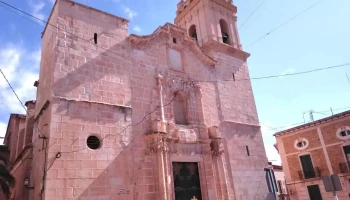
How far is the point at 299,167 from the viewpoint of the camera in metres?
21.2

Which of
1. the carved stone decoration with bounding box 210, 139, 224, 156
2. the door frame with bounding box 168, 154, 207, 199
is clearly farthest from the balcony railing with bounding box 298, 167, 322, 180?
the door frame with bounding box 168, 154, 207, 199

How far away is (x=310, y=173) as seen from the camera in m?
20.4

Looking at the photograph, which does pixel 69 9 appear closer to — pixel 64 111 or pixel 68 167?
pixel 64 111

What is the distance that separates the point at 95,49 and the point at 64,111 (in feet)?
8.84

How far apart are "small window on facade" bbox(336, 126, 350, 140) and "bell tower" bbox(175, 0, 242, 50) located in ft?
34.1

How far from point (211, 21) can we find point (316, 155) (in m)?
13.1

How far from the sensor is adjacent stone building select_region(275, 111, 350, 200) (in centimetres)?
1914

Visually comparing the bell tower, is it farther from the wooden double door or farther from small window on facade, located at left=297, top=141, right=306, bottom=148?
small window on facade, located at left=297, top=141, right=306, bottom=148

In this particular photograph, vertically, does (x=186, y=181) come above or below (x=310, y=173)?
below

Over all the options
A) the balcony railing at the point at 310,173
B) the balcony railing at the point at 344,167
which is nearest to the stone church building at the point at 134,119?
the balcony railing at the point at 344,167

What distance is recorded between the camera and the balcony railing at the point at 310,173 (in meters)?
19.9

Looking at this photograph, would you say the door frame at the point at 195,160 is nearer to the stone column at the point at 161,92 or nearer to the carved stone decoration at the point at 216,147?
the carved stone decoration at the point at 216,147

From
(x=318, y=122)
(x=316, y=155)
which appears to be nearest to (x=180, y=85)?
(x=318, y=122)

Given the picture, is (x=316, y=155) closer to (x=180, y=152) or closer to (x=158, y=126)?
(x=180, y=152)
